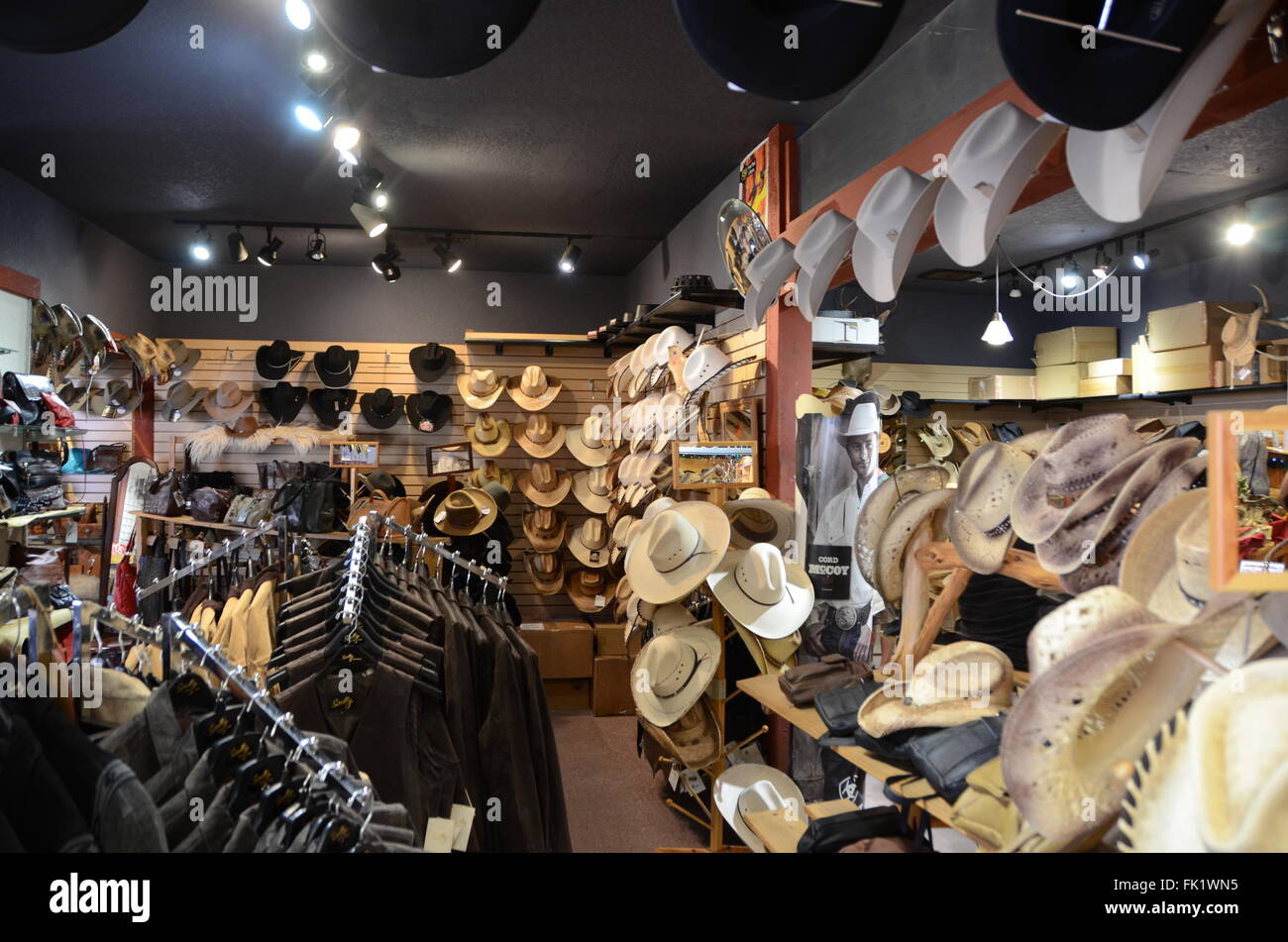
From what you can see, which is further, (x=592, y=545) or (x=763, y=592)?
(x=592, y=545)

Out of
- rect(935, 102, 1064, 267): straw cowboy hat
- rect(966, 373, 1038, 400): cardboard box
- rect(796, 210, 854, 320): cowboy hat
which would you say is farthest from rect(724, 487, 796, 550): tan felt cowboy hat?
rect(966, 373, 1038, 400): cardboard box

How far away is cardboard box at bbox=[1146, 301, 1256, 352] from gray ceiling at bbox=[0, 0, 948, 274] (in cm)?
407

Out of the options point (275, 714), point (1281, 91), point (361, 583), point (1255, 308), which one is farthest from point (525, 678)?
point (1255, 308)

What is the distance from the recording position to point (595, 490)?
701 centimetres

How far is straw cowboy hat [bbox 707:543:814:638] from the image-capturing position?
3.40 metres

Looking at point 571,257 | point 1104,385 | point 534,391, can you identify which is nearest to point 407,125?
point 571,257

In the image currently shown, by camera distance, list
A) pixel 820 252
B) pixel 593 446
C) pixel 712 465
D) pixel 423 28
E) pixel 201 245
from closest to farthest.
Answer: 1. pixel 423 28
2. pixel 820 252
3. pixel 712 465
4. pixel 201 245
5. pixel 593 446

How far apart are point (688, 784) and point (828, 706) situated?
1.96 metres

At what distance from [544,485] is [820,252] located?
4.75 m

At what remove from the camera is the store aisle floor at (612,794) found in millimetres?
4039

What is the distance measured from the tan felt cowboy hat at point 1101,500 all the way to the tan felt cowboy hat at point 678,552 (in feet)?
6.19

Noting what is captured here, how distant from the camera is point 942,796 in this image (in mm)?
1614

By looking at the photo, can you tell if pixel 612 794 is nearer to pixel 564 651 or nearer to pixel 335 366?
pixel 564 651

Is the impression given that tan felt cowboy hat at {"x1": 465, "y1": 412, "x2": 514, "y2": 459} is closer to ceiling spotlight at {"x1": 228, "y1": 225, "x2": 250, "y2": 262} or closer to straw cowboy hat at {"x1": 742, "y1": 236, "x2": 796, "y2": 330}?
ceiling spotlight at {"x1": 228, "y1": 225, "x2": 250, "y2": 262}
